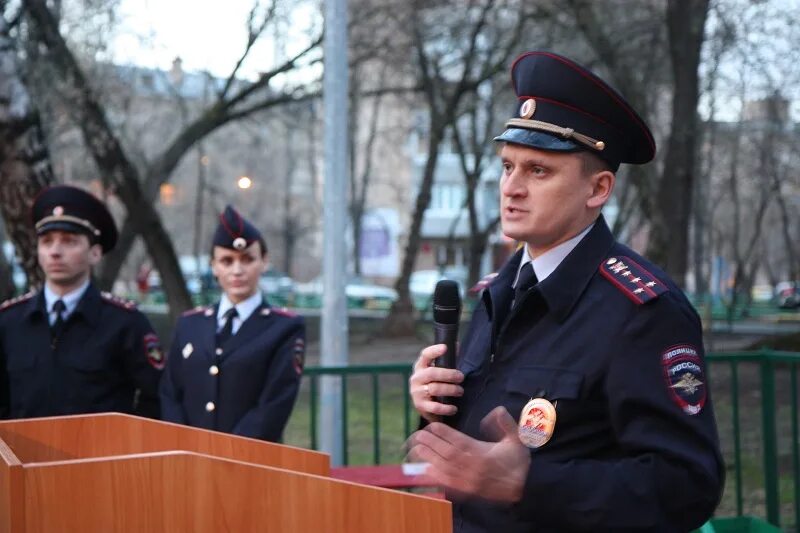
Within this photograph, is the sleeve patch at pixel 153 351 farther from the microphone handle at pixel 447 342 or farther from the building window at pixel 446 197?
the building window at pixel 446 197

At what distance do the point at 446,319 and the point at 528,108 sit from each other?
527mm

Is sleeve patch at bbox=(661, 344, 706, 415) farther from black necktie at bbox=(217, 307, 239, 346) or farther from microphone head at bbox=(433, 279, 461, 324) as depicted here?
black necktie at bbox=(217, 307, 239, 346)

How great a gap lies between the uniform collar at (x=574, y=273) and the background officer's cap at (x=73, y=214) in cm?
300

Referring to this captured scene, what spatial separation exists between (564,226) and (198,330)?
305cm

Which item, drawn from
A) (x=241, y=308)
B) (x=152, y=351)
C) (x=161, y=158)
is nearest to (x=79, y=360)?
(x=152, y=351)

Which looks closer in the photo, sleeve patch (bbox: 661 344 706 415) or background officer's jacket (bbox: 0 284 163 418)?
sleeve patch (bbox: 661 344 706 415)

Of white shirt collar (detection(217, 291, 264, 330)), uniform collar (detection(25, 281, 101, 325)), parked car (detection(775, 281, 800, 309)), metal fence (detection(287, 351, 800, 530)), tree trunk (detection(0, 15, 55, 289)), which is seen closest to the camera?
uniform collar (detection(25, 281, 101, 325))

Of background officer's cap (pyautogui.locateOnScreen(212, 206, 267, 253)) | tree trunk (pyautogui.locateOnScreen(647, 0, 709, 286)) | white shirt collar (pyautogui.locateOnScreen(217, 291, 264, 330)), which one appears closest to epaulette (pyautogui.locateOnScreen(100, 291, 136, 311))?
white shirt collar (pyautogui.locateOnScreen(217, 291, 264, 330))

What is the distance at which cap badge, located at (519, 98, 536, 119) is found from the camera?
2.48m

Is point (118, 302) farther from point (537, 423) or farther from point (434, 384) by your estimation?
point (537, 423)

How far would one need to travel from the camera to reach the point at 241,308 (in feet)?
16.7

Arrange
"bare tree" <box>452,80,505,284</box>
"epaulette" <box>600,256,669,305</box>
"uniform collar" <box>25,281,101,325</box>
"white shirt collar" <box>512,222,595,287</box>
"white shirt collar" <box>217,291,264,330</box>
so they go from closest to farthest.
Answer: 1. "epaulette" <box>600,256,669,305</box>
2. "white shirt collar" <box>512,222,595,287</box>
3. "uniform collar" <box>25,281,101,325</box>
4. "white shirt collar" <box>217,291,264,330</box>
5. "bare tree" <box>452,80,505,284</box>

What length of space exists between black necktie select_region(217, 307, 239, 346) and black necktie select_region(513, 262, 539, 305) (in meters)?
2.77

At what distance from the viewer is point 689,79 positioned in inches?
555
